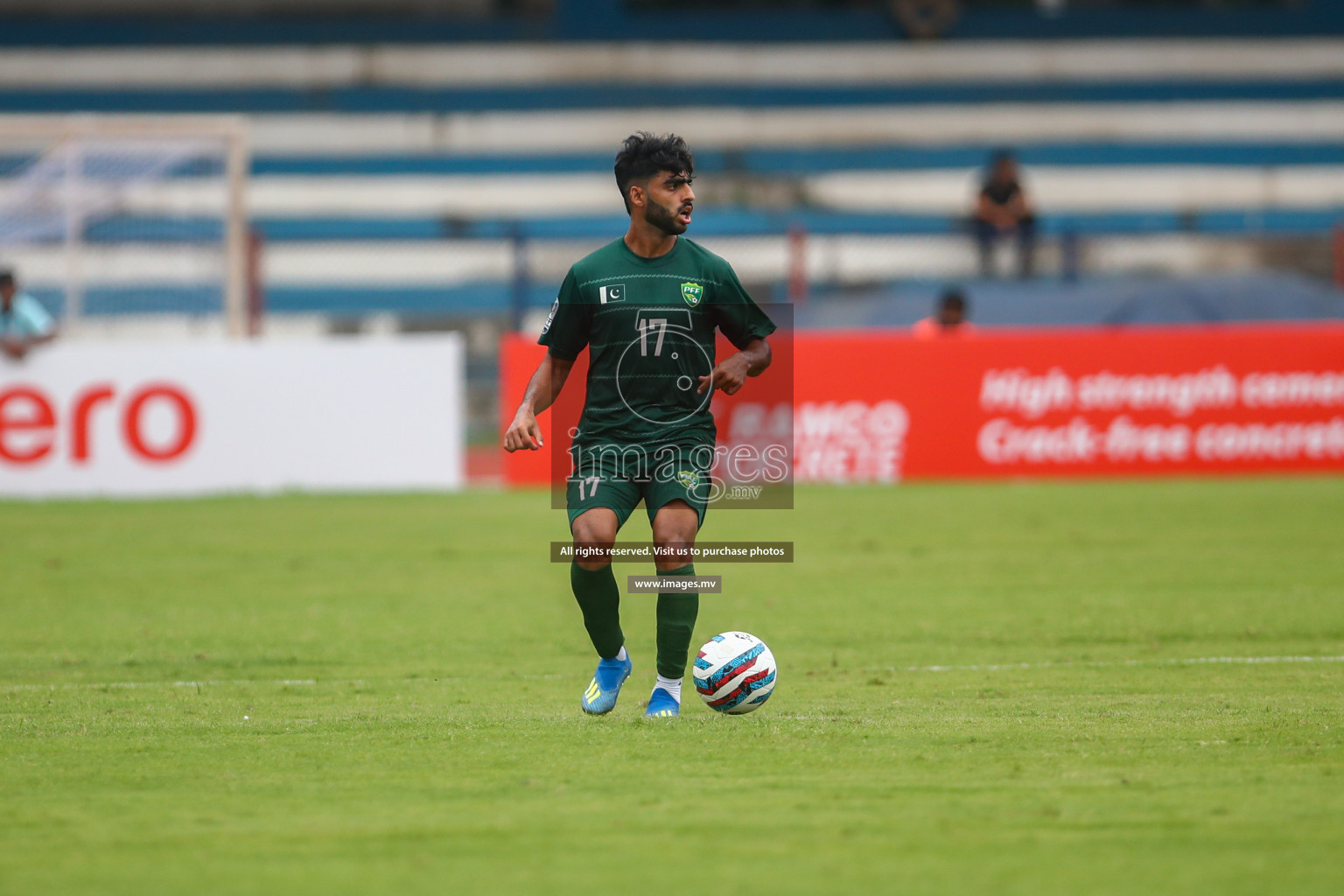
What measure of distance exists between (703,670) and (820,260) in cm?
1361

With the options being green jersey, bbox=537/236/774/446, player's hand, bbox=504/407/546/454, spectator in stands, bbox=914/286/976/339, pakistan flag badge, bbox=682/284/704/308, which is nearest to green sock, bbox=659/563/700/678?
green jersey, bbox=537/236/774/446

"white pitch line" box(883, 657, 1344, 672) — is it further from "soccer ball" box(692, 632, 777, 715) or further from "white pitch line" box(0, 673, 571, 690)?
"white pitch line" box(0, 673, 571, 690)

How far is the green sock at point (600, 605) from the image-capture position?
20.0ft

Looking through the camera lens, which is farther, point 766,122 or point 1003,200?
point 766,122


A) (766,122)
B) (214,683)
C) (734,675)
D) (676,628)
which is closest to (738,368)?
(676,628)

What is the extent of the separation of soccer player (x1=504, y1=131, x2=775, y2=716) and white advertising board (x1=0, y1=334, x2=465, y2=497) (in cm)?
990

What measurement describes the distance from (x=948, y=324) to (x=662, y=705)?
37.0ft

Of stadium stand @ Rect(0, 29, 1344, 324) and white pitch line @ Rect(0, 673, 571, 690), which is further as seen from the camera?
stadium stand @ Rect(0, 29, 1344, 324)

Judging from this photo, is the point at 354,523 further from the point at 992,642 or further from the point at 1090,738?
the point at 1090,738

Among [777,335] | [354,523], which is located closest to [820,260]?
[777,335]

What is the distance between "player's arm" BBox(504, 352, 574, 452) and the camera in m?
5.98

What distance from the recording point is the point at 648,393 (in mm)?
6078

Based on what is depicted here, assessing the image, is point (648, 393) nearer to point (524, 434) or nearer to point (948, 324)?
point (524, 434)

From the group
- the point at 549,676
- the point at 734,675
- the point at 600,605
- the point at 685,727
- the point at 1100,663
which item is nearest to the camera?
the point at 685,727
